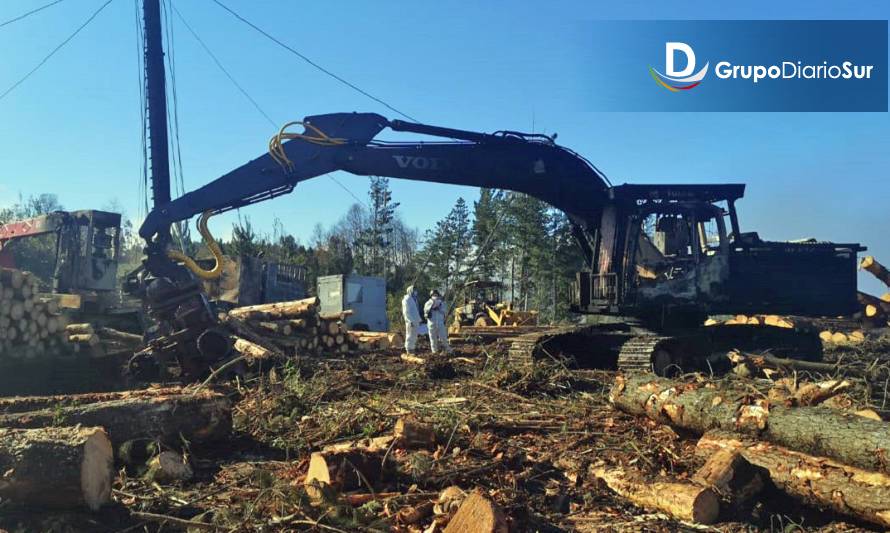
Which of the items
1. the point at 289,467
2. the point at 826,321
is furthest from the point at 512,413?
the point at 826,321

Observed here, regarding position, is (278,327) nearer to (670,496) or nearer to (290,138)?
(290,138)

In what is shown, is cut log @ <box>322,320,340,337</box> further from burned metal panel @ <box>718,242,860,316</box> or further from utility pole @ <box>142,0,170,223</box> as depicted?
burned metal panel @ <box>718,242,860,316</box>

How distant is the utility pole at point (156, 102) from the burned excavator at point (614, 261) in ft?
5.79

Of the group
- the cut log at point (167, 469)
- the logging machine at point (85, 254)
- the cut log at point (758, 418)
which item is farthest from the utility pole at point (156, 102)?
the cut log at point (758, 418)

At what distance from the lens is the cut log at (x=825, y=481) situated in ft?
11.8

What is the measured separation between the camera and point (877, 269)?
16391 millimetres

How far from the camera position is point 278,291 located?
2094 centimetres

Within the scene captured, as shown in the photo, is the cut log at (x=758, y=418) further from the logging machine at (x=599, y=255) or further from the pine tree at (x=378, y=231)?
the pine tree at (x=378, y=231)

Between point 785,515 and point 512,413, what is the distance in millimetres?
2833

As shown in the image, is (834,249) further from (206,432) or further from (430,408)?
(206,432)

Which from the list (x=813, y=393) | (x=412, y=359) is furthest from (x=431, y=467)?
(x=412, y=359)

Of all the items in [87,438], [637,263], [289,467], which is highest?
[637,263]

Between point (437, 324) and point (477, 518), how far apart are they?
10595 mm

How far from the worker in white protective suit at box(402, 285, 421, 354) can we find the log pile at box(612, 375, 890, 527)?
8.48 meters
